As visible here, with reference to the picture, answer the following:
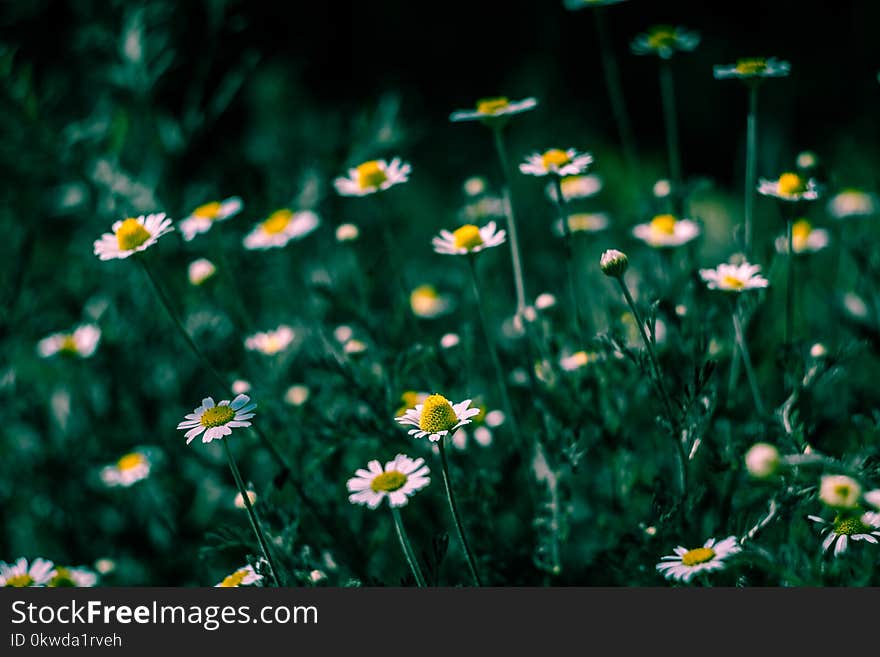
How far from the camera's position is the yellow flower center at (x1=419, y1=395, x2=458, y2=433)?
130 cm

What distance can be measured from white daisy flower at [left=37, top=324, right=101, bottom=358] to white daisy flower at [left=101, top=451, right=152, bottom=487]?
0.39 meters

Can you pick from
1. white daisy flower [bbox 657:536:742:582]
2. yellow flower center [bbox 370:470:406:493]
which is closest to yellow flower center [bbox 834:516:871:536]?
white daisy flower [bbox 657:536:742:582]

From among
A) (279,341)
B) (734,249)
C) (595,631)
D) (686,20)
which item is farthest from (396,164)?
(686,20)

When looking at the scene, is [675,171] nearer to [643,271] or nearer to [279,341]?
[643,271]

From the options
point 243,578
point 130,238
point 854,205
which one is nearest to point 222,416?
point 243,578

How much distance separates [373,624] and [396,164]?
97 centimetres

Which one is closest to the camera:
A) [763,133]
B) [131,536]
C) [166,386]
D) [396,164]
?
[396,164]

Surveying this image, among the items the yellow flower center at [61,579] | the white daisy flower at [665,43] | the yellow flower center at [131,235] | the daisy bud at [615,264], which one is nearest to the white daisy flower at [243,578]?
the yellow flower center at [61,579]

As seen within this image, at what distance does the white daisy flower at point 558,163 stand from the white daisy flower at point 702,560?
0.72 meters

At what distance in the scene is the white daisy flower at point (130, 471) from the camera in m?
1.92

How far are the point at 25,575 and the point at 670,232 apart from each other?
1488mm

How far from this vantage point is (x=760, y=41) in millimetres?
4219

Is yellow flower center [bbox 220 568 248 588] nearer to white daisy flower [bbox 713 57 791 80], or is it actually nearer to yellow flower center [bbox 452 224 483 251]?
yellow flower center [bbox 452 224 483 251]

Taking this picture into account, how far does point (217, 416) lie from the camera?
1388mm
